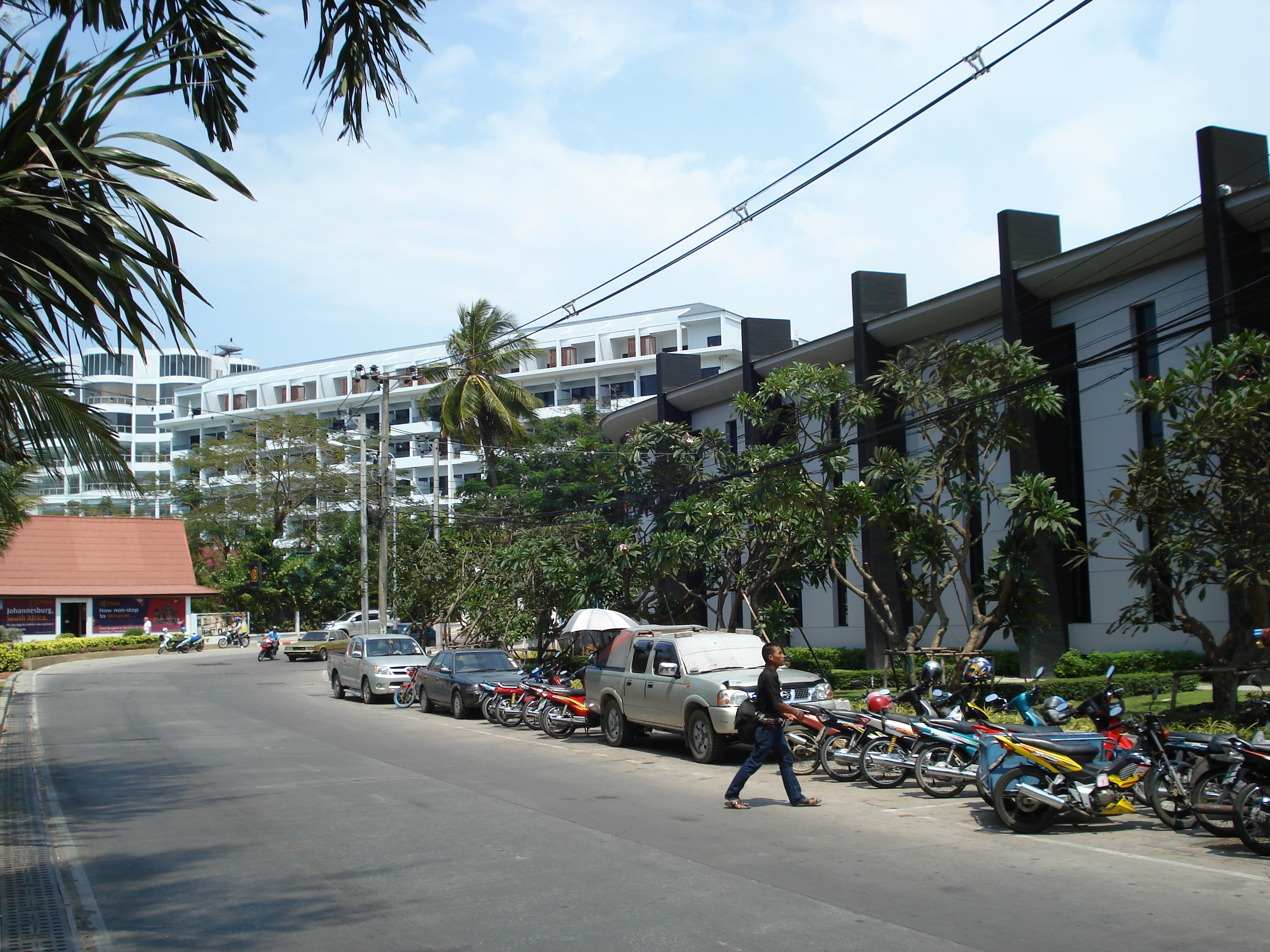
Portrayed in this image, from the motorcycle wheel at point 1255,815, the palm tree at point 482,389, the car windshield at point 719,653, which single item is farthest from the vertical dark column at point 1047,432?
the palm tree at point 482,389

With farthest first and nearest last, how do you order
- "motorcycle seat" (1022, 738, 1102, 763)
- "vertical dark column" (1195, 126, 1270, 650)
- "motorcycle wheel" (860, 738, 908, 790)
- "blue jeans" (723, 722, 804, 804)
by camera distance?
"vertical dark column" (1195, 126, 1270, 650)
"motorcycle wheel" (860, 738, 908, 790)
"blue jeans" (723, 722, 804, 804)
"motorcycle seat" (1022, 738, 1102, 763)

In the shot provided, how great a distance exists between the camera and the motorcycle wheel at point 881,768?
1252cm

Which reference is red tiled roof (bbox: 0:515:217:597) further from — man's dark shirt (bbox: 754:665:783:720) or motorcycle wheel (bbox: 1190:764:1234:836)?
motorcycle wheel (bbox: 1190:764:1234:836)

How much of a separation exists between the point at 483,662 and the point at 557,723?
5.07m

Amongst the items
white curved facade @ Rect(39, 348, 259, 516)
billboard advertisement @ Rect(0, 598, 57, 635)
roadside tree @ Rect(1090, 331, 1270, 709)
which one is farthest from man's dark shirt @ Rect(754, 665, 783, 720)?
white curved facade @ Rect(39, 348, 259, 516)

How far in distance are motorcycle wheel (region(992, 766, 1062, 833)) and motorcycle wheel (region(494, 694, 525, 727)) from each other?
12.4 metres

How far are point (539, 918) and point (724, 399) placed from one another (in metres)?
29.9

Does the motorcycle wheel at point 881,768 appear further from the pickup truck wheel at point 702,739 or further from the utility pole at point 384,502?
the utility pole at point 384,502

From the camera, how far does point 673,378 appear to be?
1550 inches

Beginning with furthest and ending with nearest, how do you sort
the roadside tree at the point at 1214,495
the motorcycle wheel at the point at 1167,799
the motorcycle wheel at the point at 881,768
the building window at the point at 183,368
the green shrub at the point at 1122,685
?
the building window at the point at 183,368 → the green shrub at the point at 1122,685 → the roadside tree at the point at 1214,495 → the motorcycle wheel at the point at 881,768 → the motorcycle wheel at the point at 1167,799

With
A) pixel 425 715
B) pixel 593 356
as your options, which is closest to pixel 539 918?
pixel 425 715

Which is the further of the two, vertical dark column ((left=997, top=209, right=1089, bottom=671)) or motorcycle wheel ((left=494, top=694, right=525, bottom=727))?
vertical dark column ((left=997, top=209, right=1089, bottom=671))

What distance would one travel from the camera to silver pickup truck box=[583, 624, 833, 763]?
577 inches

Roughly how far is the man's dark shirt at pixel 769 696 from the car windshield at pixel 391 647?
18.3 meters
